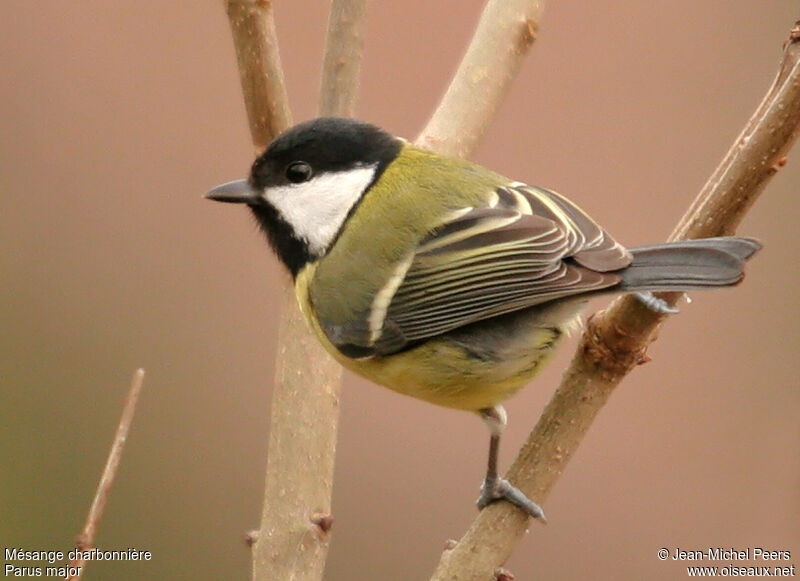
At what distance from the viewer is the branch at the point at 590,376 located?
1.60 metres

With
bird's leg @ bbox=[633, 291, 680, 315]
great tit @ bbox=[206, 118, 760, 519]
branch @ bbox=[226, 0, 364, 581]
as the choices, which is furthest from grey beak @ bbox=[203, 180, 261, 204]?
bird's leg @ bbox=[633, 291, 680, 315]

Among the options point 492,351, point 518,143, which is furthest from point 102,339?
point 492,351

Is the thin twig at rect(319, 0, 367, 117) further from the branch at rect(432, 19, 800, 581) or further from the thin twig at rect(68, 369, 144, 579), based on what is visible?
the thin twig at rect(68, 369, 144, 579)

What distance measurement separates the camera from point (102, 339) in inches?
160

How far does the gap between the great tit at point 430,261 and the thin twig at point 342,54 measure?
4.4 inches

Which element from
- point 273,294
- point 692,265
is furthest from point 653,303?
point 273,294

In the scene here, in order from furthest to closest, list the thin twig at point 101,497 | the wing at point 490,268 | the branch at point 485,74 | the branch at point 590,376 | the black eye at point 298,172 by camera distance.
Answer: the branch at point 485,74 < the black eye at point 298,172 < the wing at point 490,268 < the branch at point 590,376 < the thin twig at point 101,497

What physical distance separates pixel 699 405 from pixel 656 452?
0.27 m

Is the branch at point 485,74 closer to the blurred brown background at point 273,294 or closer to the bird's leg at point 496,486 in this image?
the bird's leg at point 496,486

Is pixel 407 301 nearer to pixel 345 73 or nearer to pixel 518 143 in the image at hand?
pixel 345 73

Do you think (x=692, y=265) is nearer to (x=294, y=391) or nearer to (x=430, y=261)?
(x=430, y=261)

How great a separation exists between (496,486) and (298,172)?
796 millimetres

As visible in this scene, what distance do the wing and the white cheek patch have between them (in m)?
0.21

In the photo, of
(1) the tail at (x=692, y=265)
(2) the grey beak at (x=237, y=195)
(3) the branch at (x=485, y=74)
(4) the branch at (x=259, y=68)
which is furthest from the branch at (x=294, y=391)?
(1) the tail at (x=692, y=265)
